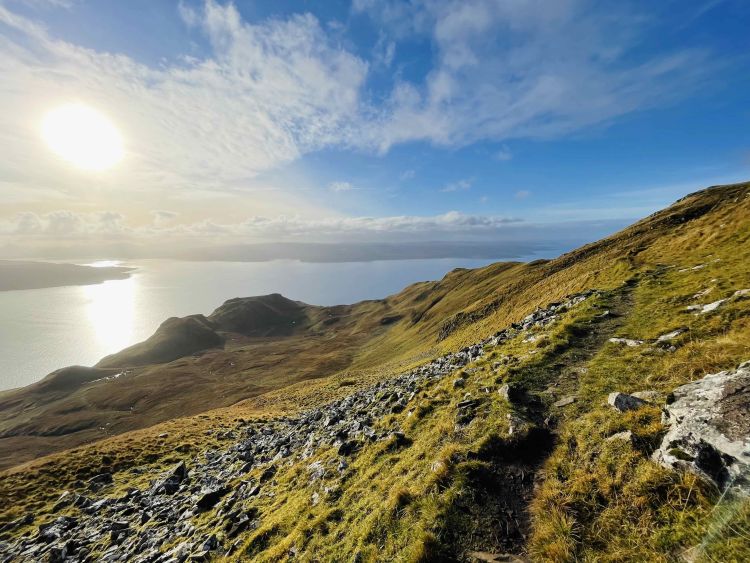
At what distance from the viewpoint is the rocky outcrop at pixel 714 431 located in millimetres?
6848

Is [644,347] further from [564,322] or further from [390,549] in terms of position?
[390,549]

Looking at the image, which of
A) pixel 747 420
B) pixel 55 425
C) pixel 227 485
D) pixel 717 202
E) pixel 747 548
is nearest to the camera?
pixel 747 548

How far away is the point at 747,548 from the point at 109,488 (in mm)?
37776

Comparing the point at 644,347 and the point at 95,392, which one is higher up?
the point at 644,347

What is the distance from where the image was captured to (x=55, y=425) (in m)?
115

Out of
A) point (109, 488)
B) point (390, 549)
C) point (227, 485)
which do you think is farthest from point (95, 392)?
point (390, 549)

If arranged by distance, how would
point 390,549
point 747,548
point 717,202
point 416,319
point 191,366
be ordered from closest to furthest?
point 747,548 < point 390,549 < point 717,202 < point 416,319 < point 191,366

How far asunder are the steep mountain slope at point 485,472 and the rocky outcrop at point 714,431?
0.94ft

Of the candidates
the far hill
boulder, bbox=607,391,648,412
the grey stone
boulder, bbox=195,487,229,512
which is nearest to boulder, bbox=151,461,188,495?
boulder, bbox=195,487,229,512

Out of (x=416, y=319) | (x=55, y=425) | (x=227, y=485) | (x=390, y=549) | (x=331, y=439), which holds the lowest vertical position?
(x=55, y=425)

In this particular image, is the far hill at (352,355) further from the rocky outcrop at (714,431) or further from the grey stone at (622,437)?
the grey stone at (622,437)

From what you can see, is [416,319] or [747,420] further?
[416,319]

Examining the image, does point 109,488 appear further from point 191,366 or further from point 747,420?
point 191,366

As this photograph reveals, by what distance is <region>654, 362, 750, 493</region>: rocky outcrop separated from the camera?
6.85 meters
